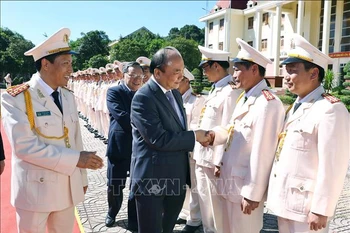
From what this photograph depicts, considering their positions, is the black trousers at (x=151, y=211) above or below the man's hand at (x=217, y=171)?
below

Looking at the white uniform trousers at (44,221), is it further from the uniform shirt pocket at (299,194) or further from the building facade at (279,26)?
the building facade at (279,26)

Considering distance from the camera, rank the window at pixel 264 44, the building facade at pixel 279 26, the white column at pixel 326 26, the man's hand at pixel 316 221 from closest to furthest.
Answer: the man's hand at pixel 316 221, the white column at pixel 326 26, the building facade at pixel 279 26, the window at pixel 264 44

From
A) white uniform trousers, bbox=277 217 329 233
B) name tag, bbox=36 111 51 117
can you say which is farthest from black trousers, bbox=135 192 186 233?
name tag, bbox=36 111 51 117

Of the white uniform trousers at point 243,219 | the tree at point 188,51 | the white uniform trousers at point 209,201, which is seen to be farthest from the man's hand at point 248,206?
the tree at point 188,51

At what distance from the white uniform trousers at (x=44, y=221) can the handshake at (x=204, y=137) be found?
1.13 metres

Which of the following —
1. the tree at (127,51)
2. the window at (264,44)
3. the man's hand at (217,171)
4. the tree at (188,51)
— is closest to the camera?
the man's hand at (217,171)

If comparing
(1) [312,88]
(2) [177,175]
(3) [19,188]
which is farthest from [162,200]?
(1) [312,88]

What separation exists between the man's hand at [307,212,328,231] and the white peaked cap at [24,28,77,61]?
6.92ft

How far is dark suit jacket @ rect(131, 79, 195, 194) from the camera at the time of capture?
2.34 meters

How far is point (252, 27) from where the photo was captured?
117 ft

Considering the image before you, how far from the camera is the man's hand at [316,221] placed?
2.17 metres

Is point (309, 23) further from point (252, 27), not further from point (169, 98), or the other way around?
point (169, 98)

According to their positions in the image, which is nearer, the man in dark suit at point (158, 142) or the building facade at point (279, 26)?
the man in dark suit at point (158, 142)

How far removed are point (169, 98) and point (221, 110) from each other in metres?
1.09
